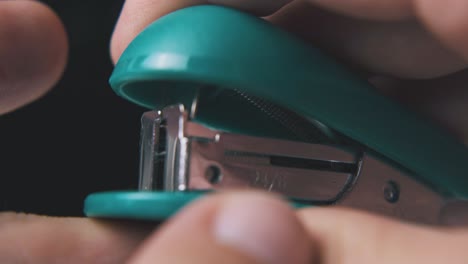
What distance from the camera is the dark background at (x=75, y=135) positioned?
715mm

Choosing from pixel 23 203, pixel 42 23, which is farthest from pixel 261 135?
pixel 23 203

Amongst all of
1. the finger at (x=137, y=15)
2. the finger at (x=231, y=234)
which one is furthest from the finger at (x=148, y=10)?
the finger at (x=231, y=234)

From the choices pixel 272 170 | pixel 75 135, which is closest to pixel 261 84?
pixel 272 170

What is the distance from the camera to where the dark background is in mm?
715

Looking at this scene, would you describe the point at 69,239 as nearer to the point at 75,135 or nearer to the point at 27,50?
the point at 27,50

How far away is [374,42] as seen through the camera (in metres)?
0.51

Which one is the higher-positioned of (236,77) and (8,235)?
(236,77)

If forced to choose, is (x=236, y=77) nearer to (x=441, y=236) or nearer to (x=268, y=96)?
(x=268, y=96)

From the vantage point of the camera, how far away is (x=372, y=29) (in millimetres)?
508

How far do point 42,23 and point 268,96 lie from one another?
0.55 ft

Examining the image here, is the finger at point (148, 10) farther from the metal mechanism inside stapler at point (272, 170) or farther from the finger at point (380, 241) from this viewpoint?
the finger at point (380, 241)

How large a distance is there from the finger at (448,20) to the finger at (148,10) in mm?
115

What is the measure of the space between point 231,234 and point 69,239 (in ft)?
0.79

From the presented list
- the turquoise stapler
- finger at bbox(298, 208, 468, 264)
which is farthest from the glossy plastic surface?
finger at bbox(298, 208, 468, 264)
